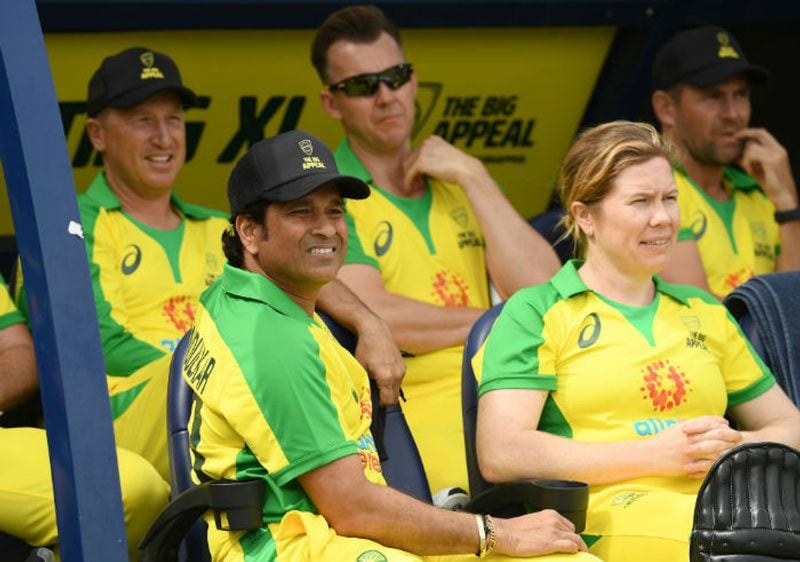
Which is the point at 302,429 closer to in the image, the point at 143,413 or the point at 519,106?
the point at 143,413

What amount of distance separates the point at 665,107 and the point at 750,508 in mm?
2386

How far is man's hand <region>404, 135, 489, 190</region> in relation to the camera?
5.03 metres

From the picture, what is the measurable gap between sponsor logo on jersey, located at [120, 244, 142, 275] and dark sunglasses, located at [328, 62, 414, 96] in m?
0.79

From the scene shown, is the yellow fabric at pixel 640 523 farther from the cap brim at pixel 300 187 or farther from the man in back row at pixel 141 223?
the man in back row at pixel 141 223

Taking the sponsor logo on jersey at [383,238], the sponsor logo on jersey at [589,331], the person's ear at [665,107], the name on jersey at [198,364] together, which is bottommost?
the sponsor logo on jersey at [589,331]

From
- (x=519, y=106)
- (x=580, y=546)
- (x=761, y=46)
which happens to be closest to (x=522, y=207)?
(x=519, y=106)

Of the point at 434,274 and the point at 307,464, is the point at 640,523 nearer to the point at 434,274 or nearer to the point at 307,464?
the point at 307,464

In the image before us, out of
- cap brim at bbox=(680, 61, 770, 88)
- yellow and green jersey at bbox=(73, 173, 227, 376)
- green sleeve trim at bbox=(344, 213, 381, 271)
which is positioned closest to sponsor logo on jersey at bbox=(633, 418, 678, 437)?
green sleeve trim at bbox=(344, 213, 381, 271)

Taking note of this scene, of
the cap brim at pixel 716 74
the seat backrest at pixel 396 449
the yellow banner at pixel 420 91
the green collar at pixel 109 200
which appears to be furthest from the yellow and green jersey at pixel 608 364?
the yellow banner at pixel 420 91

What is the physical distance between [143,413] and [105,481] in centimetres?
91

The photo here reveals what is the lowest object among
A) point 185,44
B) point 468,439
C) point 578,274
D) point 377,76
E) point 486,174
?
point 468,439

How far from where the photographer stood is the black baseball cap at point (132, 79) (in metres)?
4.90

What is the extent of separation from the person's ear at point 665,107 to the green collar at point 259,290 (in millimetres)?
2369

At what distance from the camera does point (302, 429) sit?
11.1 feet
